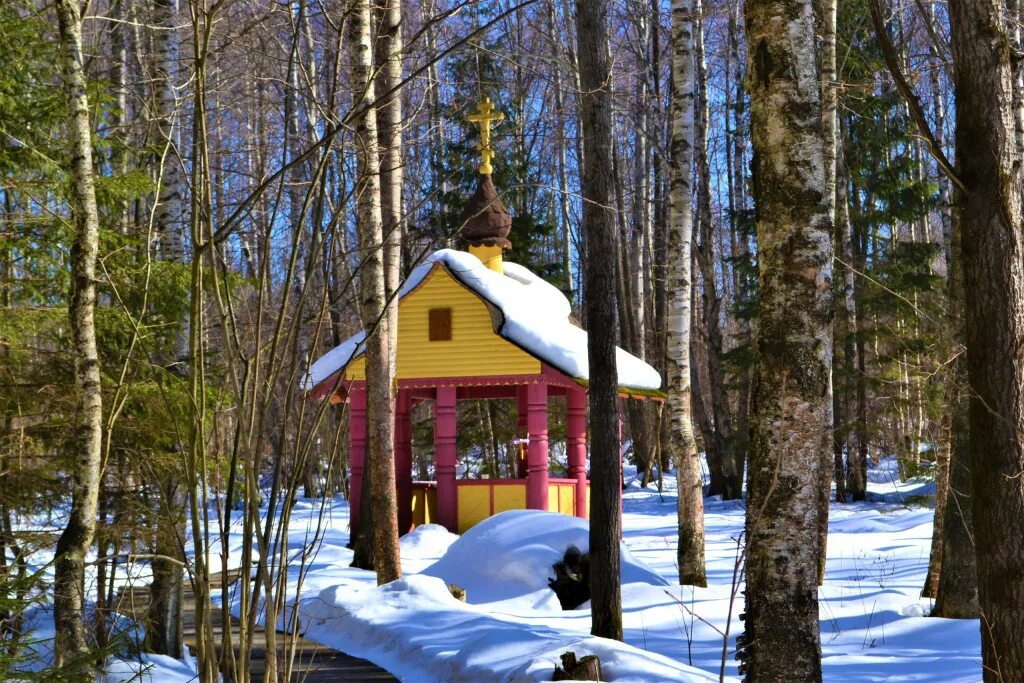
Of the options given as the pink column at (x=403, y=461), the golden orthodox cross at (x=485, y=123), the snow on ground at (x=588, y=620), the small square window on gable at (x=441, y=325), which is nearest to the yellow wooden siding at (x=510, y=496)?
the snow on ground at (x=588, y=620)

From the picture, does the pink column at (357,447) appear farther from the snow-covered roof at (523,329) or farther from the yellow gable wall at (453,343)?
the snow-covered roof at (523,329)

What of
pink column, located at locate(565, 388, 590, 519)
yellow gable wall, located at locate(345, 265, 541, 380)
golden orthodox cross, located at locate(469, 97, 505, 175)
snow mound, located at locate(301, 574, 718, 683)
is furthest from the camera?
pink column, located at locate(565, 388, 590, 519)

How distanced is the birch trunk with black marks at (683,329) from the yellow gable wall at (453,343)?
12.9 ft

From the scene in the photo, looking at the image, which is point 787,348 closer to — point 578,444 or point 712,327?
point 578,444

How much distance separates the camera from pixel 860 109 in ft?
72.4

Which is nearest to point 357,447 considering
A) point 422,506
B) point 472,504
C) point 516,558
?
point 422,506

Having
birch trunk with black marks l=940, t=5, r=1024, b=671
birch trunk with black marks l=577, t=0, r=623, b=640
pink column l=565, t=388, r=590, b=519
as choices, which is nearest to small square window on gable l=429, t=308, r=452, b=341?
pink column l=565, t=388, r=590, b=519

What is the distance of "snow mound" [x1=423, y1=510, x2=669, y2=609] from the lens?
1040 centimetres

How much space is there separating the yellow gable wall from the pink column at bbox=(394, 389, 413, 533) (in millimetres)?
1112

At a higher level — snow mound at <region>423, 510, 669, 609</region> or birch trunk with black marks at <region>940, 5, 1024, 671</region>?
birch trunk with black marks at <region>940, 5, 1024, 671</region>

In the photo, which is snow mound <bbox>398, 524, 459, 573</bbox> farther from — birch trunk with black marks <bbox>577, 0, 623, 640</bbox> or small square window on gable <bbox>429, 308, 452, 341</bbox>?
birch trunk with black marks <bbox>577, 0, 623, 640</bbox>

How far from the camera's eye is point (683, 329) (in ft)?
37.3

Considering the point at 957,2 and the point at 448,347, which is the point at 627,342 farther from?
the point at 957,2

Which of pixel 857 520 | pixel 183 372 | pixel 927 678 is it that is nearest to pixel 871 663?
pixel 927 678
